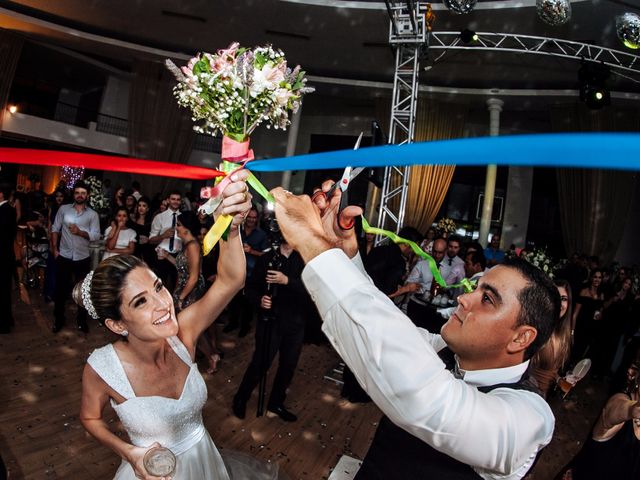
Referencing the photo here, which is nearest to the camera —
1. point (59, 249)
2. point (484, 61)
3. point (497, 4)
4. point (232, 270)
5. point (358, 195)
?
point (232, 270)

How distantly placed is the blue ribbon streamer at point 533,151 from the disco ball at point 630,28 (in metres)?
5.90

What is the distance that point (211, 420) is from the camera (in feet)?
10.9

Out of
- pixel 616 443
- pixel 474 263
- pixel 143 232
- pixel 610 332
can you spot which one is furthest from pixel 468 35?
pixel 616 443

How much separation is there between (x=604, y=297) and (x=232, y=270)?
5.88 metres

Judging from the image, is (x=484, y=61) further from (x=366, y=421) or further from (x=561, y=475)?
(x=561, y=475)

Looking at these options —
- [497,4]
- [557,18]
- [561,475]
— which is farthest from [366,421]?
[497,4]

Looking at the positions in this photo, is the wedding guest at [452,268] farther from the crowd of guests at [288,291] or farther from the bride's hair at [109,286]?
the bride's hair at [109,286]

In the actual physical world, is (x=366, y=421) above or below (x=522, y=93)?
below

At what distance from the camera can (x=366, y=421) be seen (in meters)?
3.68

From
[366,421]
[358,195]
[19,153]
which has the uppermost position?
[358,195]

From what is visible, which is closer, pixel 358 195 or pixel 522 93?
pixel 522 93

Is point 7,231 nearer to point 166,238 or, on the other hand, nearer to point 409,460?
point 166,238

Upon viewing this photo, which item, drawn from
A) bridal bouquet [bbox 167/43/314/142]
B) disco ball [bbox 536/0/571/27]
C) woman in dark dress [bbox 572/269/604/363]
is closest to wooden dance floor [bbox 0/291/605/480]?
woman in dark dress [bbox 572/269/604/363]

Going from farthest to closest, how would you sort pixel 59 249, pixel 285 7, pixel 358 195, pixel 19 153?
pixel 358 195 < pixel 285 7 < pixel 59 249 < pixel 19 153
